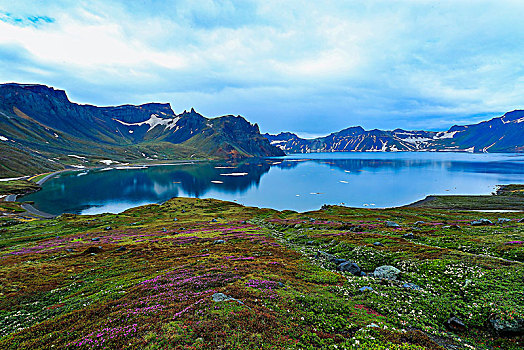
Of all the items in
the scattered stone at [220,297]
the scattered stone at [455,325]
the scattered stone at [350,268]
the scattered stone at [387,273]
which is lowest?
the scattered stone at [350,268]

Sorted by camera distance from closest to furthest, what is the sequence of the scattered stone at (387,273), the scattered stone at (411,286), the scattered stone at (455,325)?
the scattered stone at (455,325)
the scattered stone at (411,286)
the scattered stone at (387,273)

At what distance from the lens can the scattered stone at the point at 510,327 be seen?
13.6m

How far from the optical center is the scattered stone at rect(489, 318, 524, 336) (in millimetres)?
13634

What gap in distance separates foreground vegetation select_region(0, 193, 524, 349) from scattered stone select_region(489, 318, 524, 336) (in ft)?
0.16

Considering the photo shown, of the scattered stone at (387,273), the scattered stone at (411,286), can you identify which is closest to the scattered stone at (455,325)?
the scattered stone at (411,286)

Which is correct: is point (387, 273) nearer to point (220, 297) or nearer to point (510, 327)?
point (510, 327)

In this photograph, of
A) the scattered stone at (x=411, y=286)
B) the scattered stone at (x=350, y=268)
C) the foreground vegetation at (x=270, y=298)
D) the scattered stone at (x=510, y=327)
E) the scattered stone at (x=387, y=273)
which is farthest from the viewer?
the scattered stone at (x=350, y=268)

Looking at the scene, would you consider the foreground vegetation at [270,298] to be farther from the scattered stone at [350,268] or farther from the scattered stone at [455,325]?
the scattered stone at [350,268]

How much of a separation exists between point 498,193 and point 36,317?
20002cm

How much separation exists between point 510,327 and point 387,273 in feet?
34.2

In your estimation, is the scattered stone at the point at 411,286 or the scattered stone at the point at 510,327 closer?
the scattered stone at the point at 510,327

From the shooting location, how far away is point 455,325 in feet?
50.1

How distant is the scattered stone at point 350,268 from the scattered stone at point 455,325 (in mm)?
10243

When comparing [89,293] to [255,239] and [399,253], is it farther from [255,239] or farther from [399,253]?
[399,253]
